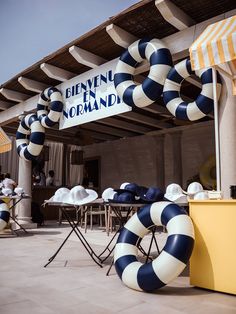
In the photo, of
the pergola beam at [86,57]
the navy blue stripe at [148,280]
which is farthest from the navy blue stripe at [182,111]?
the navy blue stripe at [148,280]

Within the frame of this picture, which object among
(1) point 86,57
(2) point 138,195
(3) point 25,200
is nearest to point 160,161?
(3) point 25,200

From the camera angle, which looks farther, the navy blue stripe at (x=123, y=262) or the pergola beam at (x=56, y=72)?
the pergola beam at (x=56, y=72)

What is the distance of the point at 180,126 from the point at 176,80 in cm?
509

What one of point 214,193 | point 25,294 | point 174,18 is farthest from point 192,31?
point 25,294

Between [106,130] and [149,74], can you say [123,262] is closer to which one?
[149,74]

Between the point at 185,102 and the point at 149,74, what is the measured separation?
0.58 meters

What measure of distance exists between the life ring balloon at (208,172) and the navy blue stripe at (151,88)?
15.9ft

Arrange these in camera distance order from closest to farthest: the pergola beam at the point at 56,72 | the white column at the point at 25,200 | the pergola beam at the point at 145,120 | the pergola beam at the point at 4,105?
the pergola beam at the point at 56,72, the white column at the point at 25,200, the pergola beam at the point at 145,120, the pergola beam at the point at 4,105

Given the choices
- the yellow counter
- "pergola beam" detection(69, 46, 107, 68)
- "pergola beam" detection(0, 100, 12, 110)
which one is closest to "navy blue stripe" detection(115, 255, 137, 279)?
the yellow counter

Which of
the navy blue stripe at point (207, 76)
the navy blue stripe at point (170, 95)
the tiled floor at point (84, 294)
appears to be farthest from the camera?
the navy blue stripe at point (170, 95)

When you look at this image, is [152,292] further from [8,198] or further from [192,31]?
[8,198]

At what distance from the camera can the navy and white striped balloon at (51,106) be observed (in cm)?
591

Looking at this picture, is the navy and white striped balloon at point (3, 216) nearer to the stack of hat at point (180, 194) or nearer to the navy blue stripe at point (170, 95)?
the stack of hat at point (180, 194)

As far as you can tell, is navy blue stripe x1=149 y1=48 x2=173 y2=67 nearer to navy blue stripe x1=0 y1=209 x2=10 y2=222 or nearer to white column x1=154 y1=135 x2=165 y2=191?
navy blue stripe x1=0 y1=209 x2=10 y2=222
